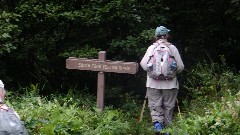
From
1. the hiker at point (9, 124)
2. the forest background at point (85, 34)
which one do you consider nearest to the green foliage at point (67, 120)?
the hiker at point (9, 124)

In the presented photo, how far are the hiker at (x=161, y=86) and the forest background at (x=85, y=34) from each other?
189 centimetres

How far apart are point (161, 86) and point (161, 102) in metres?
0.31

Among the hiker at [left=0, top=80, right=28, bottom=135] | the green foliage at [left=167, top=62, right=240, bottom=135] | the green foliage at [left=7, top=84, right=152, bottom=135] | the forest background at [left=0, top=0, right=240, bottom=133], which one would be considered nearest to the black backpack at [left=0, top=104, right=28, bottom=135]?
the hiker at [left=0, top=80, right=28, bottom=135]

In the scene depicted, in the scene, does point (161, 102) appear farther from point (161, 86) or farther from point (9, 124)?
point (9, 124)

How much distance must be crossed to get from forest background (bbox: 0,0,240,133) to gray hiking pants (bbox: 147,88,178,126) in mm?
2052

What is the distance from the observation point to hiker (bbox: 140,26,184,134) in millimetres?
7496

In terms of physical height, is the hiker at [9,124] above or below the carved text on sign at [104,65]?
below

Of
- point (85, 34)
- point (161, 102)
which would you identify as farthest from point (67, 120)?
point (85, 34)

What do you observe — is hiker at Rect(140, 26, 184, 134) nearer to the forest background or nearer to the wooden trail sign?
the wooden trail sign

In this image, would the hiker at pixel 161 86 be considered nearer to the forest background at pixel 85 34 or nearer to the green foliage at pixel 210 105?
the green foliage at pixel 210 105

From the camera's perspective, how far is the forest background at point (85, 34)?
9477 millimetres

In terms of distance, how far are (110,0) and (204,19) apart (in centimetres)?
296

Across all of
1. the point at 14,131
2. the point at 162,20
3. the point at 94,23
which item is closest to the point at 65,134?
the point at 14,131

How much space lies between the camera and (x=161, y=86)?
7527 millimetres
